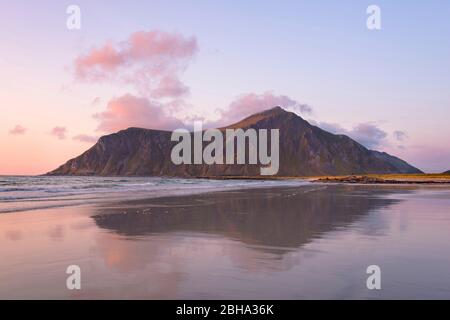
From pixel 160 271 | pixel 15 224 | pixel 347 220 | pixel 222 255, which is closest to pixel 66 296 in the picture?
pixel 160 271

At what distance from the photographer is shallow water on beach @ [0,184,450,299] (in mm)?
6578

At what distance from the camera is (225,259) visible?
907 centimetres

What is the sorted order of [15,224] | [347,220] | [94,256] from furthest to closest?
[347,220] < [15,224] < [94,256]

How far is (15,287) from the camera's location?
675cm

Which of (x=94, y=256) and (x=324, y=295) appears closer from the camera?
(x=324, y=295)

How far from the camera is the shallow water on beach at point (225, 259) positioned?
658cm

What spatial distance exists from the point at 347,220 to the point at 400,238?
4.86m
